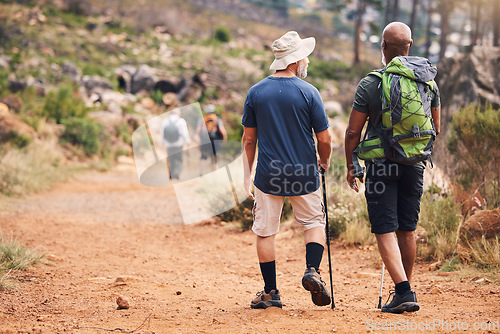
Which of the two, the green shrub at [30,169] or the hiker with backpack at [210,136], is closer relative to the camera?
the green shrub at [30,169]

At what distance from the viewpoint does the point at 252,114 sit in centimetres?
Result: 381

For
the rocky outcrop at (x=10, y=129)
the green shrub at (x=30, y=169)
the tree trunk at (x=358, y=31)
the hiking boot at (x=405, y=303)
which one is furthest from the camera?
the tree trunk at (x=358, y=31)

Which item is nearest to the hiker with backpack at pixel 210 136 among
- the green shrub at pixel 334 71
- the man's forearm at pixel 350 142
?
the man's forearm at pixel 350 142

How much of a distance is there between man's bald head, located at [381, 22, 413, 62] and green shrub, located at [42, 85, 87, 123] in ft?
49.4

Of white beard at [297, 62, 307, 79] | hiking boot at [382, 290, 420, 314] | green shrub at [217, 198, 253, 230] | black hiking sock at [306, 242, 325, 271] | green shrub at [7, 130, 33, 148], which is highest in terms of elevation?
white beard at [297, 62, 307, 79]

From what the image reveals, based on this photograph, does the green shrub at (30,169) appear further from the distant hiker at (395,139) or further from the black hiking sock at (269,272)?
the distant hiker at (395,139)

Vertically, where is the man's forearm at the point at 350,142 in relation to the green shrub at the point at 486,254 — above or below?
above

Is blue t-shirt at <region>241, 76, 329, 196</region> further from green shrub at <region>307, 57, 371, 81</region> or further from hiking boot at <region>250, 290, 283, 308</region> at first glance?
green shrub at <region>307, 57, 371, 81</region>

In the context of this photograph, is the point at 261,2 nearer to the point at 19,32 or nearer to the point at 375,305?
the point at 19,32

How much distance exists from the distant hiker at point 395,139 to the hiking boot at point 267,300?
30.1 inches

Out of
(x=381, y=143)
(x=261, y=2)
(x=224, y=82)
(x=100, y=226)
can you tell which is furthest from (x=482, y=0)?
(x=261, y=2)

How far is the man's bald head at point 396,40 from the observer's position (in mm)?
3607

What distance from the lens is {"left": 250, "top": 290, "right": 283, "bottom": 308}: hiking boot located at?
12.6ft

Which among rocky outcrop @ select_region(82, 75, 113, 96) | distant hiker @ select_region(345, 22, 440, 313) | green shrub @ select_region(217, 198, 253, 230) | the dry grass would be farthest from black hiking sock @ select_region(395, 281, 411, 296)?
rocky outcrop @ select_region(82, 75, 113, 96)
